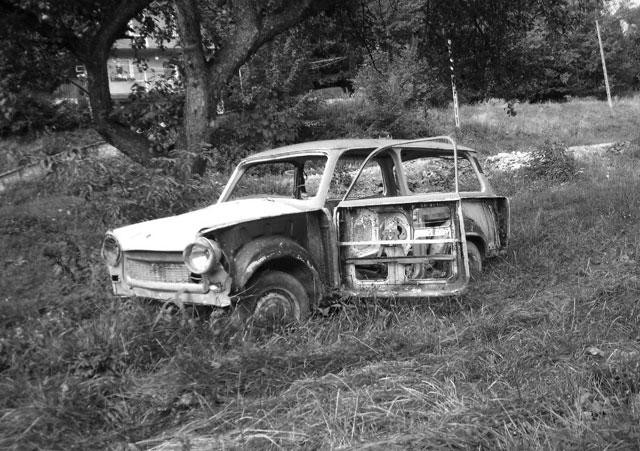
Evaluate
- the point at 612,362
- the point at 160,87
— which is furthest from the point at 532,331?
the point at 160,87

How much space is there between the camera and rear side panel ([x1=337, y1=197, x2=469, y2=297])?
4.49m

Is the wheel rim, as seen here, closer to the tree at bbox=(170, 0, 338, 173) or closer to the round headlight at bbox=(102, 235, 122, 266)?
the round headlight at bbox=(102, 235, 122, 266)

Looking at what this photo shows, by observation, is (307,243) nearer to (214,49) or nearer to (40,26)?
(40,26)

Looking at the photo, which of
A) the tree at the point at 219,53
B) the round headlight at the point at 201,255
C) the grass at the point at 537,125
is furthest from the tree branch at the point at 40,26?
the grass at the point at 537,125

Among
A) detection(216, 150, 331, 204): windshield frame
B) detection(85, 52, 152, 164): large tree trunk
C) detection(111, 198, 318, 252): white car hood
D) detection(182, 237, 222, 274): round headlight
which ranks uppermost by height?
detection(85, 52, 152, 164): large tree trunk

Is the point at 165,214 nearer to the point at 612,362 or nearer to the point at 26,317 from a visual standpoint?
the point at 26,317

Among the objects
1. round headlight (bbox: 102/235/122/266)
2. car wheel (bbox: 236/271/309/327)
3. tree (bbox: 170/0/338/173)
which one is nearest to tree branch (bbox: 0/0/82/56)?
tree (bbox: 170/0/338/173)

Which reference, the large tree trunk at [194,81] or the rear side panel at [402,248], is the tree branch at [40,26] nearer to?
the large tree trunk at [194,81]

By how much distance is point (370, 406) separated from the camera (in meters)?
2.78

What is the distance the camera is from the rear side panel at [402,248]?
14.7ft

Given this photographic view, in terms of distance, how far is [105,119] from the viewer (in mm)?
7027

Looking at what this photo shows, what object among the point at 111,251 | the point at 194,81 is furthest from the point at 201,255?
the point at 194,81

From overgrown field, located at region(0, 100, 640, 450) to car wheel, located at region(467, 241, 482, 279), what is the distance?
0.48 ft

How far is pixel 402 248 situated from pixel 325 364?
1658 mm
